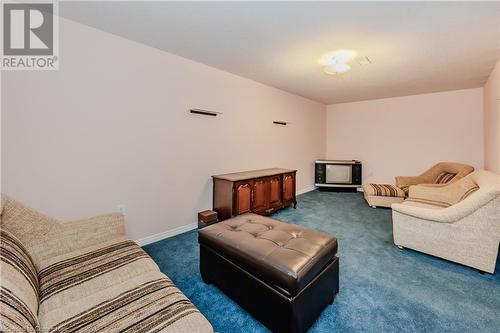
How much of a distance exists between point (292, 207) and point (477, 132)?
3.89 meters

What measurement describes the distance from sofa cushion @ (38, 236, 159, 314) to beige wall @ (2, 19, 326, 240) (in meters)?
0.85

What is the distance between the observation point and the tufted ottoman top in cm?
133

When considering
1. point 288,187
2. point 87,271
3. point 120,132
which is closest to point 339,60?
point 288,187

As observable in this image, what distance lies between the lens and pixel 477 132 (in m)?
4.21

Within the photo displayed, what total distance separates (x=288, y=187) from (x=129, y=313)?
3236 mm

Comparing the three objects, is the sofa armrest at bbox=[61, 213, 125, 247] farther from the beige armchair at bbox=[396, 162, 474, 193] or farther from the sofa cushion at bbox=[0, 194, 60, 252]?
the beige armchair at bbox=[396, 162, 474, 193]

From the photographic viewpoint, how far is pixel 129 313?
101cm

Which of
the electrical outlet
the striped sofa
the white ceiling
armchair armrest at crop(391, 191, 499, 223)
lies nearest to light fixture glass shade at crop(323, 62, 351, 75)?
the white ceiling

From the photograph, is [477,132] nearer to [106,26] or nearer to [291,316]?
[291,316]

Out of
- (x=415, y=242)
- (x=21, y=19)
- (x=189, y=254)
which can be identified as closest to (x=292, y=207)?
(x=415, y=242)

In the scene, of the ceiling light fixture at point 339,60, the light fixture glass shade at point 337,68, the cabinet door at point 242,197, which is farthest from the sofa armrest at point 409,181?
the cabinet door at point 242,197

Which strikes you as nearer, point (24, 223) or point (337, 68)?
point (24, 223)

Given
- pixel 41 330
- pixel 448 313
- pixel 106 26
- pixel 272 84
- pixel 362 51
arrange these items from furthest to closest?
pixel 272 84, pixel 362 51, pixel 106 26, pixel 448 313, pixel 41 330

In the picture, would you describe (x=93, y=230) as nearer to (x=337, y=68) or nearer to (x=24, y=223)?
(x=24, y=223)
